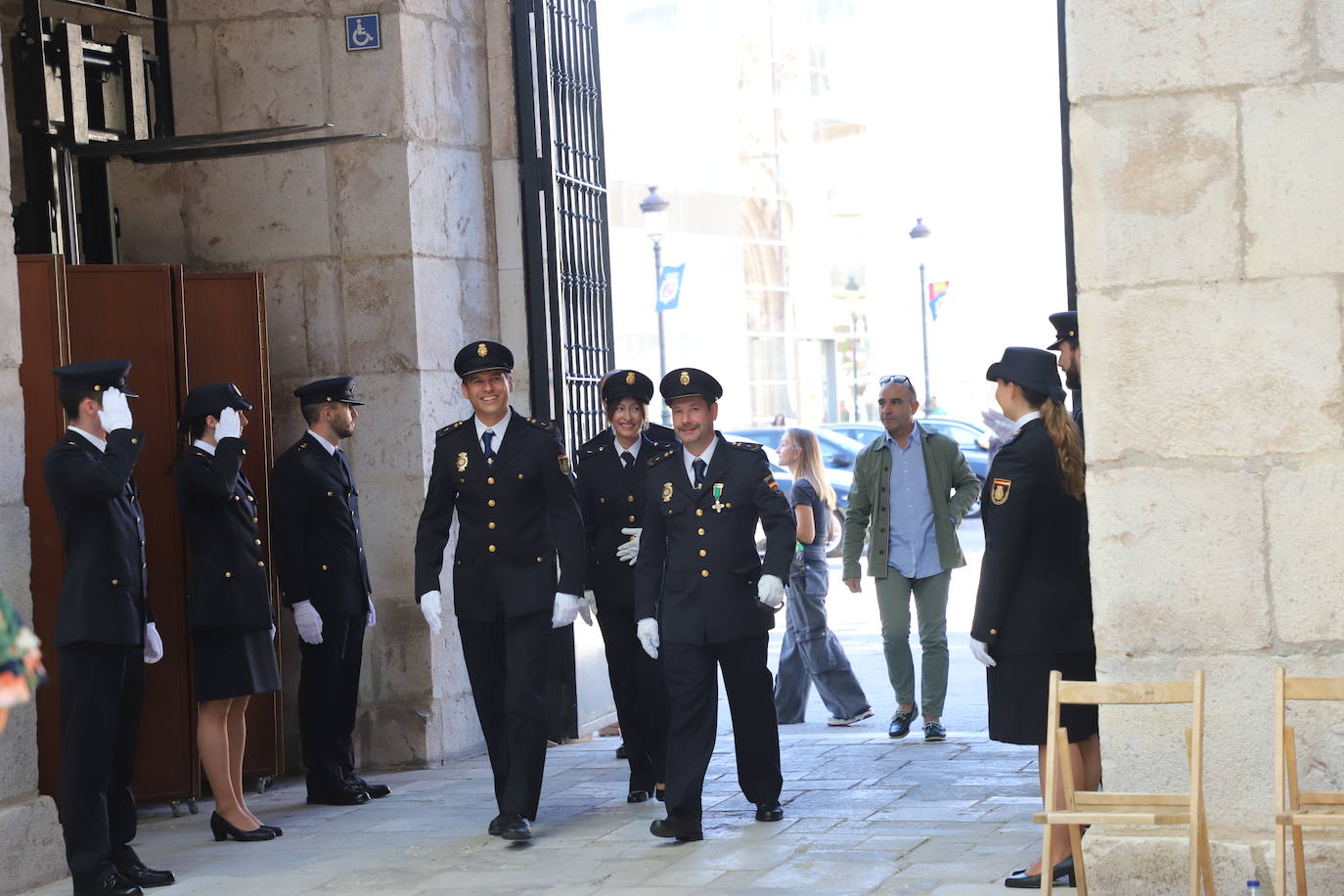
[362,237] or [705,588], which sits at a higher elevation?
[362,237]

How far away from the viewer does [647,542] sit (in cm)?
681

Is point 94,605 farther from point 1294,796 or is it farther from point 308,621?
point 1294,796

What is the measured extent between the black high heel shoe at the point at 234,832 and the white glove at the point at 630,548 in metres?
1.77

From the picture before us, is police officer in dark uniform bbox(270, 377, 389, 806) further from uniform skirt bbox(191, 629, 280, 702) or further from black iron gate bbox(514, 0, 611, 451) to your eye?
black iron gate bbox(514, 0, 611, 451)

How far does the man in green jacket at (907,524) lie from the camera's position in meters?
8.78

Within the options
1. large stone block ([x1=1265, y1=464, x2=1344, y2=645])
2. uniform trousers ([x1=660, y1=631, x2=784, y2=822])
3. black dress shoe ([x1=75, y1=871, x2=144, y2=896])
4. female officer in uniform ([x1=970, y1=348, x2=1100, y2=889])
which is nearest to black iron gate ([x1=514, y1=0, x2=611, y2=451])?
uniform trousers ([x1=660, y1=631, x2=784, y2=822])

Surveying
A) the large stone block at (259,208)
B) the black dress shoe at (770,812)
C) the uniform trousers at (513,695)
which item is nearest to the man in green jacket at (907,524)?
the black dress shoe at (770,812)

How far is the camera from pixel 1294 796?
4695mm

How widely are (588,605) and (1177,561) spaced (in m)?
2.92

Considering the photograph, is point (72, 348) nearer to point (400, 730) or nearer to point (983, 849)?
point (400, 730)

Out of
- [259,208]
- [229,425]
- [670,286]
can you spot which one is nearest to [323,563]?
[229,425]

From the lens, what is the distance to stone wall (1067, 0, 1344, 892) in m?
4.94

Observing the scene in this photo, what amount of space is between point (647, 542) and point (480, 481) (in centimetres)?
69

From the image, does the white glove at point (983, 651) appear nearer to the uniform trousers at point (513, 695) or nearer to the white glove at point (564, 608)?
the white glove at point (564, 608)
